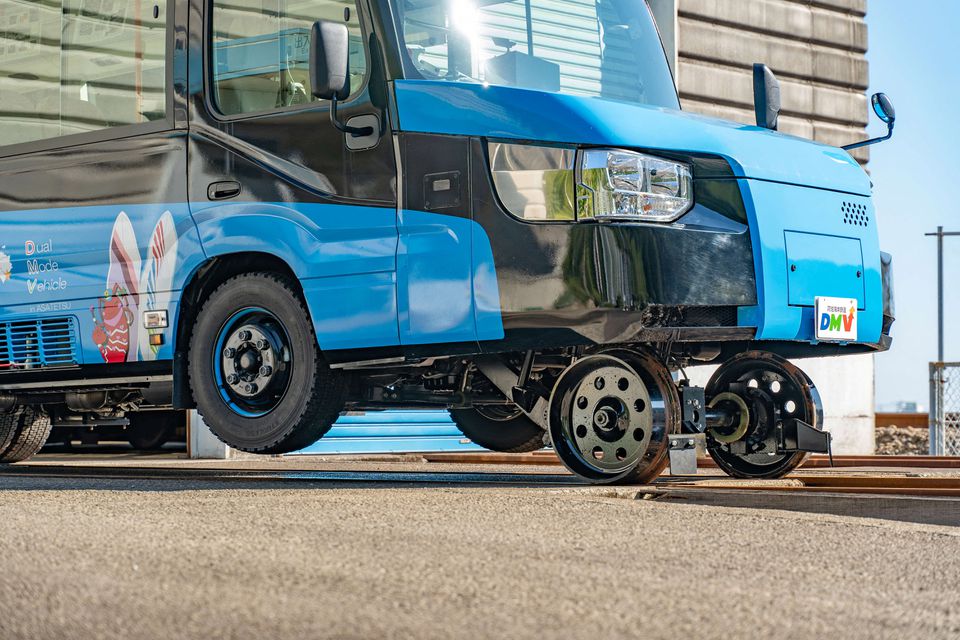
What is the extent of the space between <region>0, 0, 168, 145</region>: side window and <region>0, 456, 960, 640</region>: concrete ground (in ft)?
8.78

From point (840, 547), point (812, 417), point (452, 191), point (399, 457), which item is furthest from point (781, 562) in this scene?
point (399, 457)

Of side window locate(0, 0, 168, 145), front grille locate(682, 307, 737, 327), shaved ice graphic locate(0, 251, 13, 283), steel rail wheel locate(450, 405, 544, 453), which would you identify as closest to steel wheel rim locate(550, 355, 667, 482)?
front grille locate(682, 307, 737, 327)

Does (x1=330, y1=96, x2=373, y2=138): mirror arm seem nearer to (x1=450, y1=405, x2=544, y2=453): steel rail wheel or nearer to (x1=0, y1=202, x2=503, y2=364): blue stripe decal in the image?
(x1=0, y1=202, x2=503, y2=364): blue stripe decal

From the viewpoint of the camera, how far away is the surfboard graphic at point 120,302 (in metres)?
7.77

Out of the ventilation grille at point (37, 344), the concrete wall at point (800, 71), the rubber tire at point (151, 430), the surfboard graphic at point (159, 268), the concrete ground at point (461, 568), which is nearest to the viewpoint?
the concrete ground at point (461, 568)

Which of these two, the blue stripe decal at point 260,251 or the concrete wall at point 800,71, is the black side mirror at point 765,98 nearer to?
the blue stripe decal at point 260,251

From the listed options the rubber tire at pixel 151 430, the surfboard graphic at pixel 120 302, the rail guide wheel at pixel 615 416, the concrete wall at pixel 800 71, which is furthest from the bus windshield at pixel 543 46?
the concrete wall at pixel 800 71

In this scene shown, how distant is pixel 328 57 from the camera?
663 cm

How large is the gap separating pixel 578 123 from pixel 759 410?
7.23 feet

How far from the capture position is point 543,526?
508 centimetres

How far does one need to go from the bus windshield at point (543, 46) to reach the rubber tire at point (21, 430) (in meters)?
4.68

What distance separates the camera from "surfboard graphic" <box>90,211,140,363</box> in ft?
25.5

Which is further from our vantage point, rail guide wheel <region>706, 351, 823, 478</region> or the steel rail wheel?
the steel rail wheel

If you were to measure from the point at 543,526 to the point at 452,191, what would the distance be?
2.06 meters
